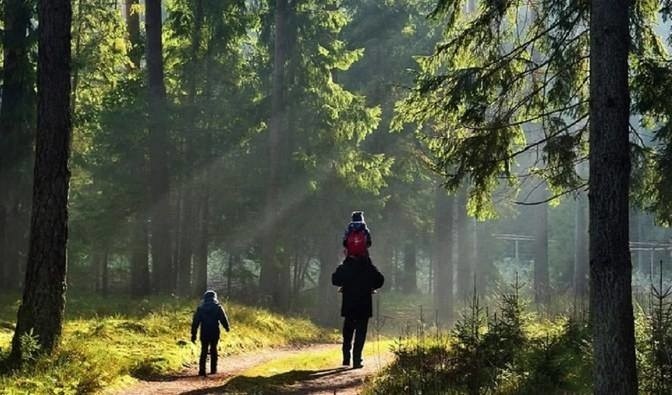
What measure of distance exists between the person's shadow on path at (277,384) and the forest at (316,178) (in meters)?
0.06

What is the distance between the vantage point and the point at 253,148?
25625 millimetres

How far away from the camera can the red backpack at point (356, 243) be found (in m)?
10.1

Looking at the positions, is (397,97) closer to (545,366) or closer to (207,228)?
(207,228)

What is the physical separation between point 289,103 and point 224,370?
13299 millimetres

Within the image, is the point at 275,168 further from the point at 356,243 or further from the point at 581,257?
the point at 581,257

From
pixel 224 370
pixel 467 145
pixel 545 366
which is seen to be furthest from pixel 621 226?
pixel 224 370

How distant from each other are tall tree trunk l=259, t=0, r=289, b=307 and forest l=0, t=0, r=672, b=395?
0.07 m

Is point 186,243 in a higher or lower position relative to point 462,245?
higher

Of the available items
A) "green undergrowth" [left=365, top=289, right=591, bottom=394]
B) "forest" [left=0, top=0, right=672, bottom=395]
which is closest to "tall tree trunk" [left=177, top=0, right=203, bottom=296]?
"forest" [left=0, top=0, right=672, bottom=395]

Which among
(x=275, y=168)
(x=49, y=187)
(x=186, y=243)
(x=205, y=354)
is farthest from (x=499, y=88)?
(x=186, y=243)

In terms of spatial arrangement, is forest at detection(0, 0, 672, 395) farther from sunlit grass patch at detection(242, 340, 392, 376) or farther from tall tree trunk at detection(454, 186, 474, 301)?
tall tree trunk at detection(454, 186, 474, 301)

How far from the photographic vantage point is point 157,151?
66.6 feet

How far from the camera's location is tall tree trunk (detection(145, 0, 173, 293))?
20141mm

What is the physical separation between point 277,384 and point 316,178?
14.1 meters
